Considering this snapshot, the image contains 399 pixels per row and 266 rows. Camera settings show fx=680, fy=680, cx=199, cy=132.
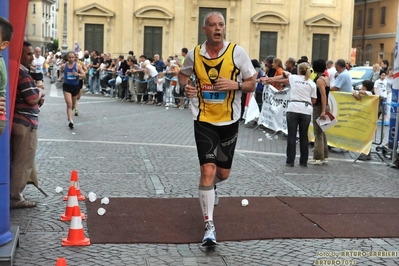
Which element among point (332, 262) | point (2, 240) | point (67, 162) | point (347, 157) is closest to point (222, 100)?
point (332, 262)

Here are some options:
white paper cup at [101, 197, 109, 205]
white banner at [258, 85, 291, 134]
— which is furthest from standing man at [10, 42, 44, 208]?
white banner at [258, 85, 291, 134]

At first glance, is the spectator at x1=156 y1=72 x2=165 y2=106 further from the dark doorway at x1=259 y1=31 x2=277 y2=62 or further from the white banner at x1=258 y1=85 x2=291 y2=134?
the dark doorway at x1=259 y1=31 x2=277 y2=62

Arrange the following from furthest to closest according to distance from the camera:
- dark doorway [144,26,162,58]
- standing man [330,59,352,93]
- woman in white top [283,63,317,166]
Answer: dark doorway [144,26,162,58], standing man [330,59,352,93], woman in white top [283,63,317,166]

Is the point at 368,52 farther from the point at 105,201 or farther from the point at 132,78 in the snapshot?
the point at 105,201

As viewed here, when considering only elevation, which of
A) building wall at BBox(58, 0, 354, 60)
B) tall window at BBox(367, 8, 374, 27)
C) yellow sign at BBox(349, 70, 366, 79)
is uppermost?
tall window at BBox(367, 8, 374, 27)

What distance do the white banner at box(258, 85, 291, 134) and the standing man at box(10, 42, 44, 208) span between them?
30.4ft

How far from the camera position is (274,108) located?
1717 cm

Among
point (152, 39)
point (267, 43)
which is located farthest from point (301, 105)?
point (267, 43)

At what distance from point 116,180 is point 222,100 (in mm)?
3609

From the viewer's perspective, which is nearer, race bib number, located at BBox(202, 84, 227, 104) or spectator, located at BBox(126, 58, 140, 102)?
race bib number, located at BBox(202, 84, 227, 104)

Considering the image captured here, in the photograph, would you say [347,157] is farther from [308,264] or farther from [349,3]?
[349,3]

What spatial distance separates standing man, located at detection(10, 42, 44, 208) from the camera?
24.7 ft

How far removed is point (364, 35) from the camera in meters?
66.9

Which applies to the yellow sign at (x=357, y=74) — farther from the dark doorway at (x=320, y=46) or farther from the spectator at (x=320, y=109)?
the spectator at (x=320, y=109)
